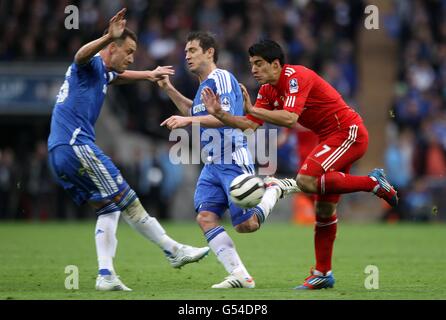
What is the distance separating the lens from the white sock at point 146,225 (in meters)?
10.1

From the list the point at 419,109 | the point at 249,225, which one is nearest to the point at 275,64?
the point at 249,225

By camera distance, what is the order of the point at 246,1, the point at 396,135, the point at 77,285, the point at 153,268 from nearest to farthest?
1. the point at 77,285
2. the point at 153,268
3. the point at 396,135
4. the point at 246,1

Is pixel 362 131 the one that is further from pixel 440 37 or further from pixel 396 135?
pixel 440 37

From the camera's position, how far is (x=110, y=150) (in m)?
25.0

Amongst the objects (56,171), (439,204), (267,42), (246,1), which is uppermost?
(246,1)

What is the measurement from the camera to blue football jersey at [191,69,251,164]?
32.7ft

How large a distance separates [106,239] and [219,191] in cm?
128

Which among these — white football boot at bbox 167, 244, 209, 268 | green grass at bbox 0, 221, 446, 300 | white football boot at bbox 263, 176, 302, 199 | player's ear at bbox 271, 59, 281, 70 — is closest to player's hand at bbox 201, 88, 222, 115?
player's ear at bbox 271, 59, 281, 70

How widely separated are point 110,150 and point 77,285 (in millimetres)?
15301

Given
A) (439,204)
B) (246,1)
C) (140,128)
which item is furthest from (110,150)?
(439,204)

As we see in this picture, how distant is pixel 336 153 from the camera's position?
10.1m

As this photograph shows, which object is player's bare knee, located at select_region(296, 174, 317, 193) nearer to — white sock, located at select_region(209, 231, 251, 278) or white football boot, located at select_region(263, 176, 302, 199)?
white football boot, located at select_region(263, 176, 302, 199)

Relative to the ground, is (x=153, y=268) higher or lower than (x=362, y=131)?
lower

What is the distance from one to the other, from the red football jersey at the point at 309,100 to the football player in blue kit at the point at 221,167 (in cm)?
36
